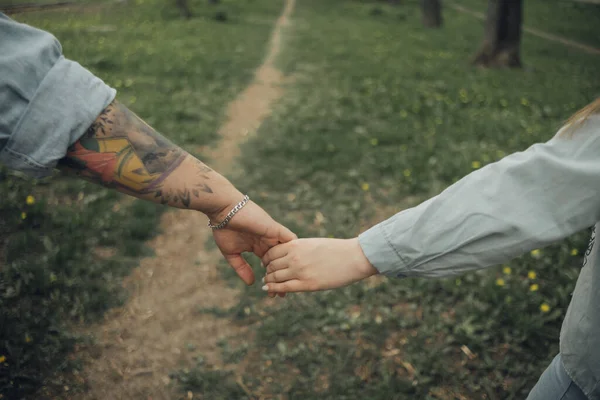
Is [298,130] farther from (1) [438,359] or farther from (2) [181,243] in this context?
(1) [438,359]

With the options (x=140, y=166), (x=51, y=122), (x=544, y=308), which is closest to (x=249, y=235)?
(x=140, y=166)

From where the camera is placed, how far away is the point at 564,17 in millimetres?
23672

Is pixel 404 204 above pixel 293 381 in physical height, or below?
below

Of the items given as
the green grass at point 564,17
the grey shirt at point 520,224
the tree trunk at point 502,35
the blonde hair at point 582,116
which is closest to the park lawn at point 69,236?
the grey shirt at point 520,224

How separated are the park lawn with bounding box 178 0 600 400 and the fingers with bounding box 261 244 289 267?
1.99 ft

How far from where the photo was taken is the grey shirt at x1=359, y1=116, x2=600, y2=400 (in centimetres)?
121

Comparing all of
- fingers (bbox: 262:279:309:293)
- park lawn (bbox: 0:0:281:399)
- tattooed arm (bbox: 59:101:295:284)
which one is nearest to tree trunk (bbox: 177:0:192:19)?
park lawn (bbox: 0:0:281:399)

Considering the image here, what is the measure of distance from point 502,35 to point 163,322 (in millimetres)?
10893

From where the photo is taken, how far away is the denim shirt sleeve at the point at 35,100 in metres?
1.57

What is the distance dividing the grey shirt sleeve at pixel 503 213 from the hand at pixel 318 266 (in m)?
0.16

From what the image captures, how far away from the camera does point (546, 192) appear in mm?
1237

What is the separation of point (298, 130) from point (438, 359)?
3.78 meters

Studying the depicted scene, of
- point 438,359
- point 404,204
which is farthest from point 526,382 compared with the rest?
point 404,204

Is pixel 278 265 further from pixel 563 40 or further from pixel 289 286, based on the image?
pixel 563 40
